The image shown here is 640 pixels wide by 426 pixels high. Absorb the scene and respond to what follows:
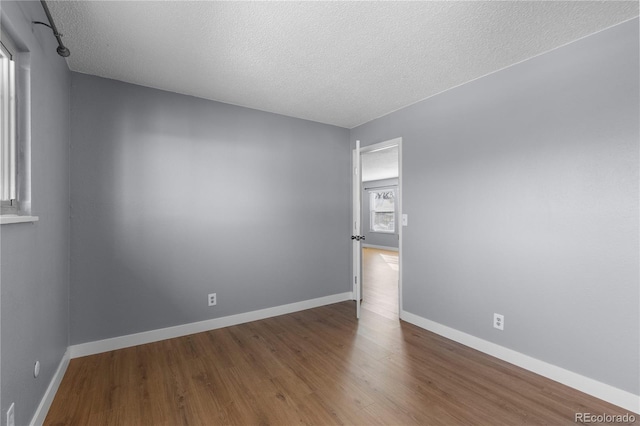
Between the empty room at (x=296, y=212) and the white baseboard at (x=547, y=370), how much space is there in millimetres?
13

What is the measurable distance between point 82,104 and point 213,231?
1.65 metres

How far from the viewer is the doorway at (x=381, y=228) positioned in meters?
3.86

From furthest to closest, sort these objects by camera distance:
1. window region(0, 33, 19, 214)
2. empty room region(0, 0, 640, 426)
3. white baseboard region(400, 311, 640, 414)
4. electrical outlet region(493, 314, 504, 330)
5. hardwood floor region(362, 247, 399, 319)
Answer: hardwood floor region(362, 247, 399, 319) < electrical outlet region(493, 314, 504, 330) < white baseboard region(400, 311, 640, 414) < empty room region(0, 0, 640, 426) < window region(0, 33, 19, 214)

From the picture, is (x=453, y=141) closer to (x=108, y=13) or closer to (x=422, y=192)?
(x=422, y=192)

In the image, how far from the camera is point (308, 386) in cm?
210

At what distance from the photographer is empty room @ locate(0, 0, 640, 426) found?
1762 mm

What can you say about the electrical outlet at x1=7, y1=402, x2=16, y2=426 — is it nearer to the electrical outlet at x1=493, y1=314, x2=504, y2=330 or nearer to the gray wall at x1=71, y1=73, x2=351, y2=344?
the gray wall at x1=71, y1=73, x2=351, y2=344

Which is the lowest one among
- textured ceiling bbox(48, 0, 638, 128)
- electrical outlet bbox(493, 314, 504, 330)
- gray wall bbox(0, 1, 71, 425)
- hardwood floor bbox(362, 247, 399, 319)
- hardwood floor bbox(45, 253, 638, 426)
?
hardwood floor bbox(362, 247, 399, 319)

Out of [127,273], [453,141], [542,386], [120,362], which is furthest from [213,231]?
[542,386]

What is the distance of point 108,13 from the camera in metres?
1.79

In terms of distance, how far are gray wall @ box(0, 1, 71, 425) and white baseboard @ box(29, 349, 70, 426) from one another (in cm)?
5

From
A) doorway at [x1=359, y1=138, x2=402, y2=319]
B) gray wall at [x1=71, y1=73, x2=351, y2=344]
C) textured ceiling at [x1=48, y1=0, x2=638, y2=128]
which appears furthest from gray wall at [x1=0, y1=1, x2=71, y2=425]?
doorway at [x1=359, y1=138, x2=402, y2=319]

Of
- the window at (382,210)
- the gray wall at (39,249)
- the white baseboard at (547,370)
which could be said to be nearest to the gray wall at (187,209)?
the gray wall at (39,249)

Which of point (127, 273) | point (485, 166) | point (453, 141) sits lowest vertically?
point (127, 273)
